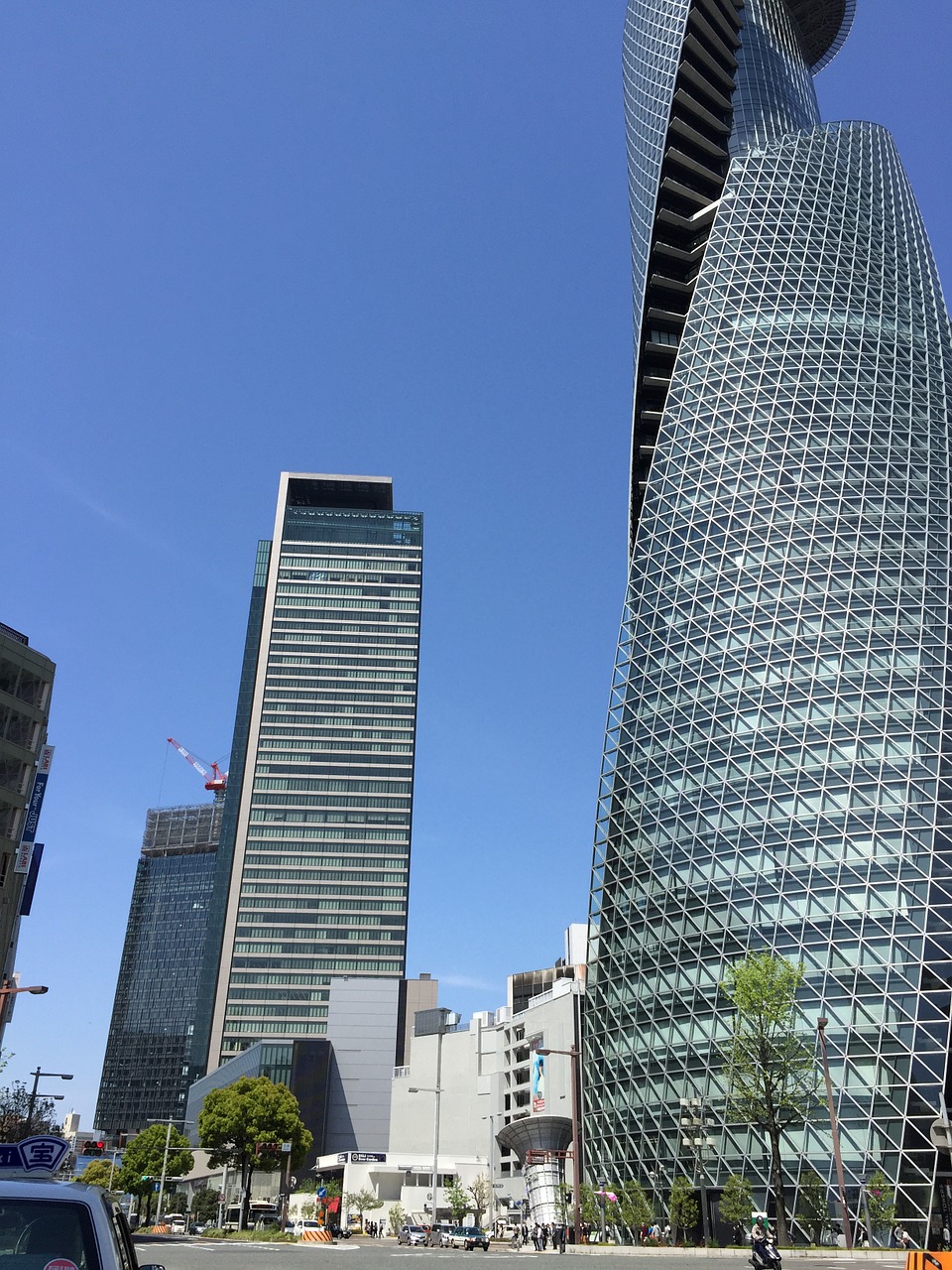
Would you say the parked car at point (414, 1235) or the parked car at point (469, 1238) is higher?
the parked car at point (469, 1238)

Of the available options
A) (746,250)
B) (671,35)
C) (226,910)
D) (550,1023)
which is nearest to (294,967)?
(226,910)

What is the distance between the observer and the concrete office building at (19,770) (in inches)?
2039

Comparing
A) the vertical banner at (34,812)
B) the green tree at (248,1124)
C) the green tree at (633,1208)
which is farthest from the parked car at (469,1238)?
the vertical banner at (34,812)

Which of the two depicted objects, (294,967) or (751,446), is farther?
(294,967)

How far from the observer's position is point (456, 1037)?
359 ft

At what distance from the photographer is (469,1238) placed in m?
59.7

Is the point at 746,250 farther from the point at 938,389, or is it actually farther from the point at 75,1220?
the point at 75,1220

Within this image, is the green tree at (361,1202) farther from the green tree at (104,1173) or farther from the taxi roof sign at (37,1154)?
the taxi roof sign at (37,1154)

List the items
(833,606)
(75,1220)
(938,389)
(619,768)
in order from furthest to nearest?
(938,389)
(619,768)
(833,606)
(75,1220)

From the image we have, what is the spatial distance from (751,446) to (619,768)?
2833 centimetres

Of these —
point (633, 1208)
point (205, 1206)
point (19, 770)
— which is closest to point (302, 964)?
point (205, 1206)

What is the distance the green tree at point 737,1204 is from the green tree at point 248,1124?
3640 centimetres

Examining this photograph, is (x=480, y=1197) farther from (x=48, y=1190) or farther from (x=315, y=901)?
(x=48, y=1190)

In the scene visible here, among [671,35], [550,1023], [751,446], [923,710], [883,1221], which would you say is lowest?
[883,1221]
